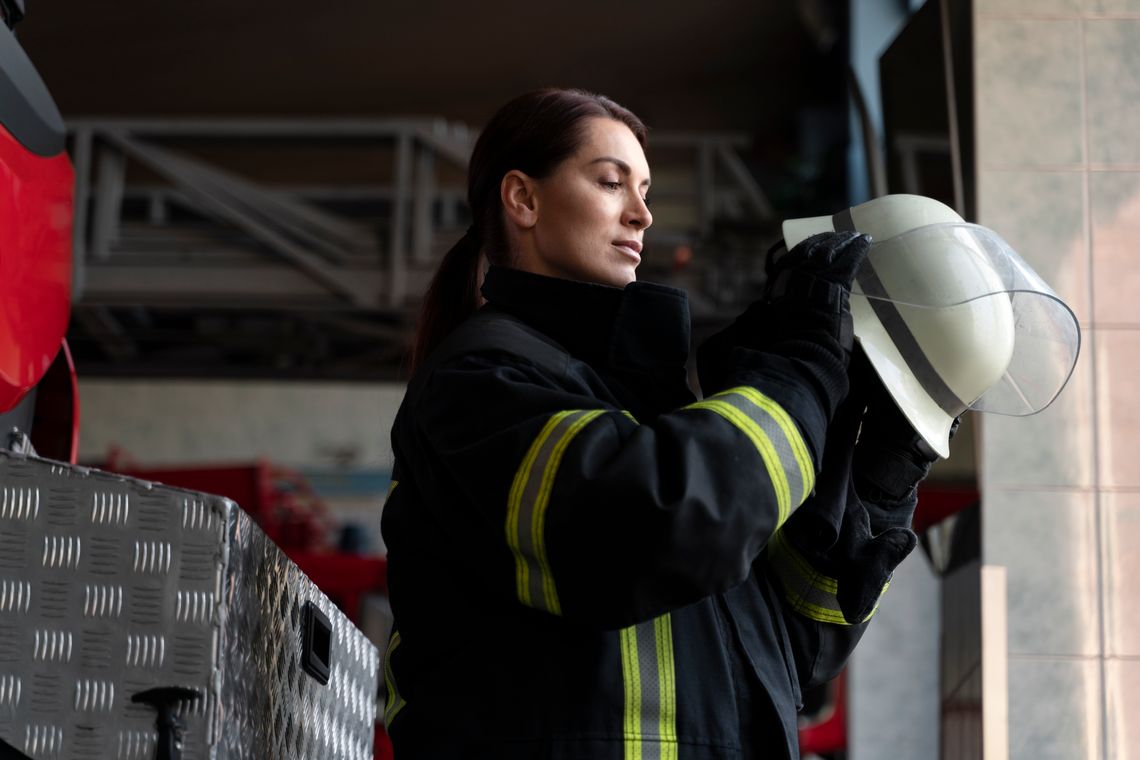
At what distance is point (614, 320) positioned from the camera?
1.47 metres

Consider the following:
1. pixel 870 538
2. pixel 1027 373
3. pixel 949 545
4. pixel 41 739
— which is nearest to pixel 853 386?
pixel 870 538

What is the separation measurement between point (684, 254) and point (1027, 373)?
6.92 m

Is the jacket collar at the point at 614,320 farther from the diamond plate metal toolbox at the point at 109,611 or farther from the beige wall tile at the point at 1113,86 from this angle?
the beige wall tile at the point at 1113,86

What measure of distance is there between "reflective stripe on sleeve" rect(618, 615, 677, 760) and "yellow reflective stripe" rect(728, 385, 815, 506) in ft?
0.63

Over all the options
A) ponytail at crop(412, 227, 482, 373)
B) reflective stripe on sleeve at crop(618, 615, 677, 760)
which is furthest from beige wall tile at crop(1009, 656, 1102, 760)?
reflective stripe on sleeve at crop(618, 615, 677, 760)

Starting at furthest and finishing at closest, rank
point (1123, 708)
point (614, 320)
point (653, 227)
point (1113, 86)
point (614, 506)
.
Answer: point (653, 227) < point (1113, 86) < point (1123, 708) < point (614, 320) < point (614, 506)

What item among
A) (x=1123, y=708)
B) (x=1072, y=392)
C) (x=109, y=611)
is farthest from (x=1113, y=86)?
(x=109, y=611)

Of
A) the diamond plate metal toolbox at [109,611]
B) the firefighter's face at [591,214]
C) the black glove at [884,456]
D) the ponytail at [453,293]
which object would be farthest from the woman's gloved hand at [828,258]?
the diamond plate metal toolbox at [109,611]

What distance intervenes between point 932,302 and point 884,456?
171 mm

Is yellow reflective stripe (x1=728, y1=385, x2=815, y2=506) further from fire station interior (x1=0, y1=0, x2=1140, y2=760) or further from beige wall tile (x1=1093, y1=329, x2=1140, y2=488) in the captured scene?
beige wall tile (x1=1093, y1=329, x2=1140, y2=488)

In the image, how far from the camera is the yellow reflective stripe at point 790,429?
4.14ft

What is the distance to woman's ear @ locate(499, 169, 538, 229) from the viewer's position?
5.33 feet

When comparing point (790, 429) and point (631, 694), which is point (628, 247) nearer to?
point (790, 429)

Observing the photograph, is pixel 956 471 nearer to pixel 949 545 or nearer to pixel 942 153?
pixel 949 545
